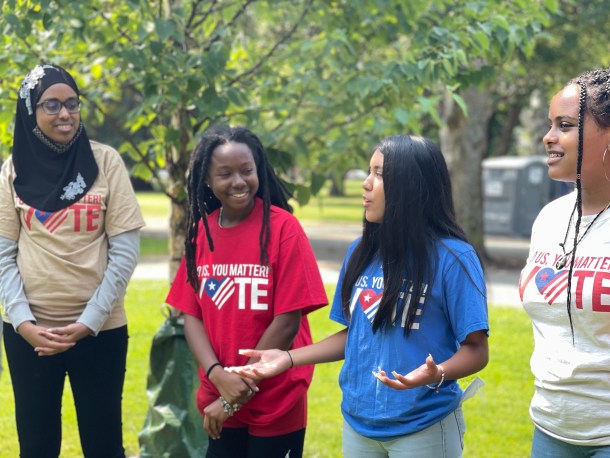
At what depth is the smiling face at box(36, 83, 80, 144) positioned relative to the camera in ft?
11.9

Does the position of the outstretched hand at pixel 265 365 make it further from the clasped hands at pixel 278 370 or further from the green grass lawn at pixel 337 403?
the green grass lawn at pixel 337 403

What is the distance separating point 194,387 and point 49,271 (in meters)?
1.15

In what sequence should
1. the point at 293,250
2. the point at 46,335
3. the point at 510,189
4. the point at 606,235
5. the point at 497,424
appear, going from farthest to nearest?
1. the point at 510,189
2. the point at 497,424
3. the point at 46,335
4. the point at 293,250
5. the point at 606,235

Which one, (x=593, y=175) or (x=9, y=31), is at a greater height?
(x=9, y=31)

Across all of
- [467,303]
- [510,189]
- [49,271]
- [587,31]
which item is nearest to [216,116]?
[49,271]

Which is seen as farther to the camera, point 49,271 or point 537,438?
point 49,271

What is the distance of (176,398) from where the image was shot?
4.45 meters

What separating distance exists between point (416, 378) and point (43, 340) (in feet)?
5.51

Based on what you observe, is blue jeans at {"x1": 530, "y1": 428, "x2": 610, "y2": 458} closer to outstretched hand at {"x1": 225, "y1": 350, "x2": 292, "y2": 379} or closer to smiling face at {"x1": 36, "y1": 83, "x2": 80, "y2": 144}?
outstretched hand at {"x1": 225, "y1": 350, "x2": 292, "y2": 379}

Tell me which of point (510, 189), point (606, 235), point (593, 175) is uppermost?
point (593, 175)

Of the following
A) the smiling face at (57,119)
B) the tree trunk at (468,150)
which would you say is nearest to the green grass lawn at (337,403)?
the smiling face at (57,119)

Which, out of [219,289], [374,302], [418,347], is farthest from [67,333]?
[418,347]

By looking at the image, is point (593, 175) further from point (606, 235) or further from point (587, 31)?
point (587, 31)

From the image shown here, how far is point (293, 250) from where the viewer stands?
10.8 ft
